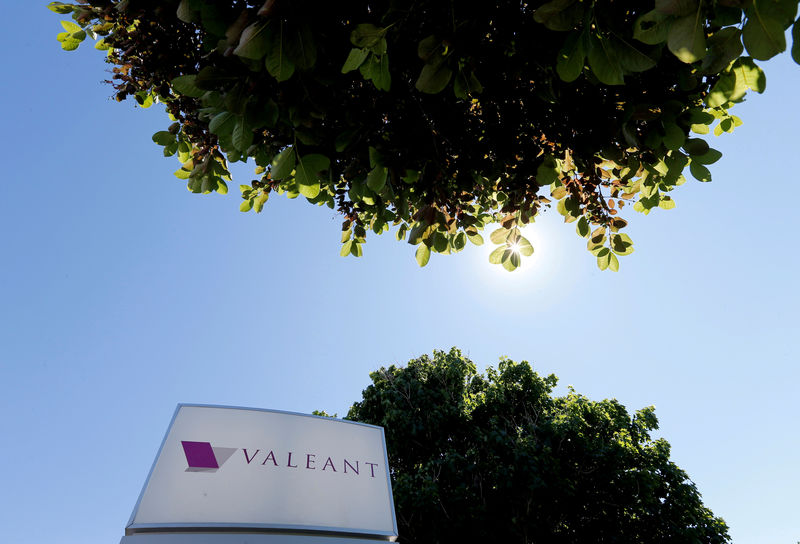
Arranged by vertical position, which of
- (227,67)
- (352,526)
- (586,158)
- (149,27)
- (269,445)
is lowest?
(352,526)

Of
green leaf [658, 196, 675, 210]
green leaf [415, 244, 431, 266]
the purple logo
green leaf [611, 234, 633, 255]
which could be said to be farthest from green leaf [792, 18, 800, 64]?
the purple logo

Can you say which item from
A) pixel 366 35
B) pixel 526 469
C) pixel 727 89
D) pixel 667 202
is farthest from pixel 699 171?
pixel 526 469

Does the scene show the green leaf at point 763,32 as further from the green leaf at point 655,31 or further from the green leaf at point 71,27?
the green leaf at point 71,27

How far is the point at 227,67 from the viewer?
5.83 feet

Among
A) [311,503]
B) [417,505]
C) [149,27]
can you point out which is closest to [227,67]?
[149,27]

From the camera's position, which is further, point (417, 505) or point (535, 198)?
point (417, 505)

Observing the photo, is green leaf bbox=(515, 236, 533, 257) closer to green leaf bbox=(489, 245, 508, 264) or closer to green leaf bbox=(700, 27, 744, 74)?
green leaf bbox=(489, 245, 508, 264)

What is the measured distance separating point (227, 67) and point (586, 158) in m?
2.05

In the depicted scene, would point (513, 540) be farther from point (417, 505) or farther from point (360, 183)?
point (360, 183)

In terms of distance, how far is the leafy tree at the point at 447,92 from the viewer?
1483mm

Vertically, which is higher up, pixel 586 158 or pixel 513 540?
pixel 586 158

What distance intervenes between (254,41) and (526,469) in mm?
10409

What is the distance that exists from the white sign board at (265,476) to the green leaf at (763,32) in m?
3.00

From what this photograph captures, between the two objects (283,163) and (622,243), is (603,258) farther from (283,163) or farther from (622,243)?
(283,163)
